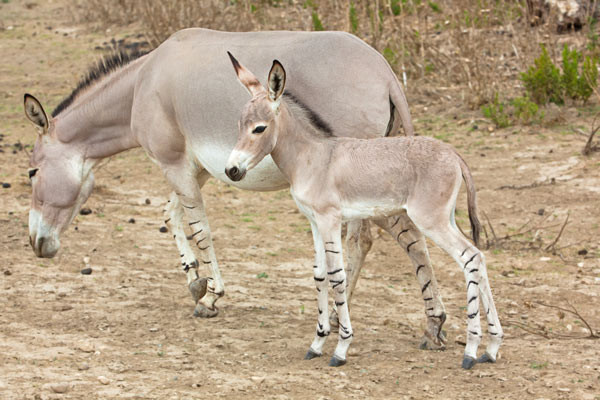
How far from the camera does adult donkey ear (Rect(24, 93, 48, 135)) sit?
257 inches

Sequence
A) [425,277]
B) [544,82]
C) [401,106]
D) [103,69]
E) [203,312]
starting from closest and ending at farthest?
[401,106] < [425,277] < [203,312] < [103,69] < [544,82]

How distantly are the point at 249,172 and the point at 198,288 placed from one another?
117 cm

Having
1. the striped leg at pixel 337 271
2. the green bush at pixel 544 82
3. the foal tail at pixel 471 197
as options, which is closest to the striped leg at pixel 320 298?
the striped leg at pixel 337 271

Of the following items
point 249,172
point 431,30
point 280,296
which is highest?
point 249,172

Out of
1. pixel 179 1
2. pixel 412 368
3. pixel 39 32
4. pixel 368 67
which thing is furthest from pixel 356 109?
pixel 39 32

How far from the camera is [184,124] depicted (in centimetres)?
608

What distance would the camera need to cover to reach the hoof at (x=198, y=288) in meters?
6.30

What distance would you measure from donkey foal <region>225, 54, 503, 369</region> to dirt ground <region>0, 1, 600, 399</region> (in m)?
0.47

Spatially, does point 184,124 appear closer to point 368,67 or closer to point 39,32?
point 368,67

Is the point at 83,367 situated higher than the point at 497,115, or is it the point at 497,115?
the point at 83,367

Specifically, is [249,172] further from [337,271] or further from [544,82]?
[544,82]

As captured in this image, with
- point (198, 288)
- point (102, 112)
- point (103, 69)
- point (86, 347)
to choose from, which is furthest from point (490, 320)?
point (103, 69)

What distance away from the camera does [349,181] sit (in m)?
5.02

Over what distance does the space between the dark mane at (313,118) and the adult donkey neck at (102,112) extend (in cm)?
187
